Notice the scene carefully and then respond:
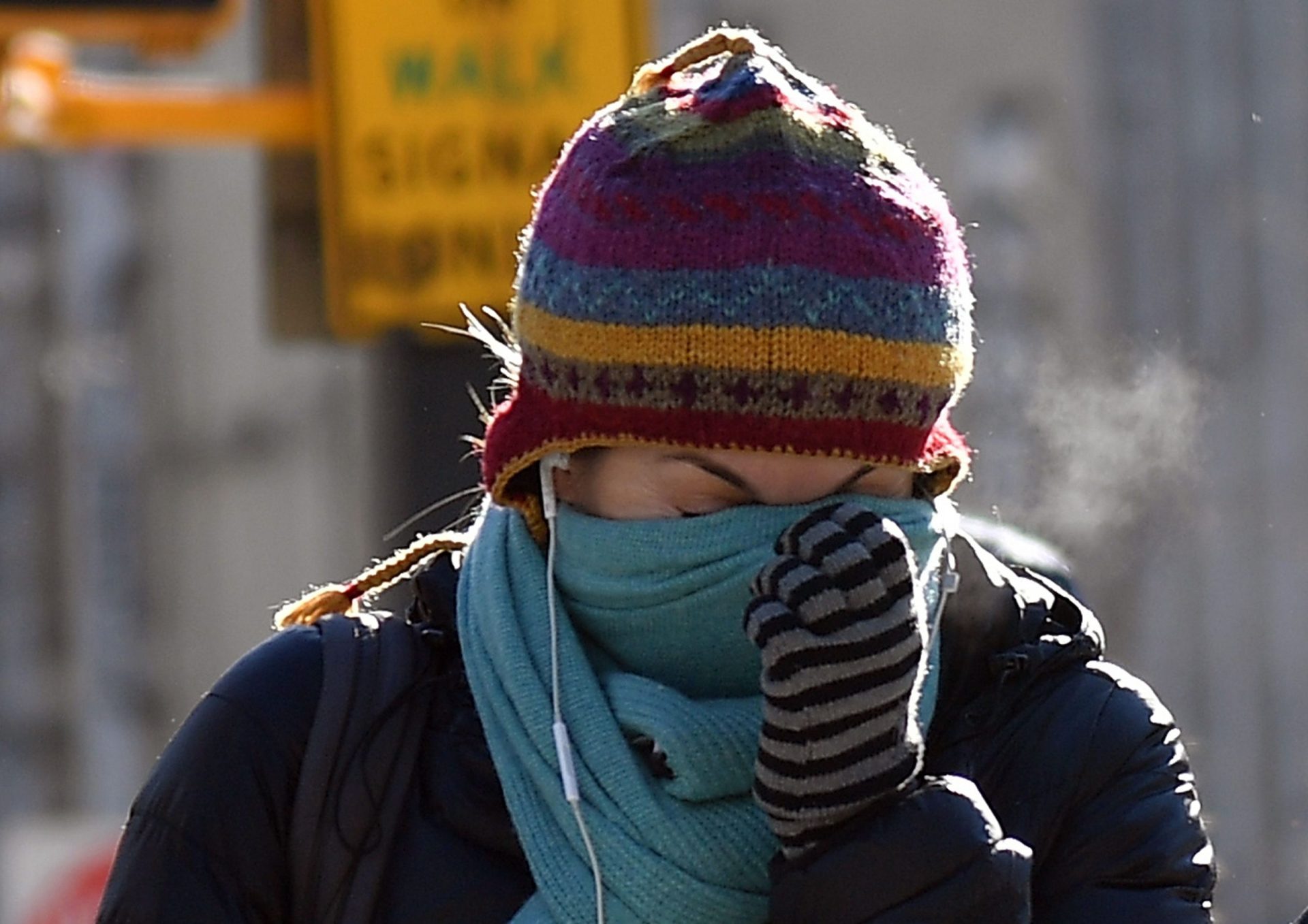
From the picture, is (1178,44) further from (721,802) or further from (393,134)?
(721,802)

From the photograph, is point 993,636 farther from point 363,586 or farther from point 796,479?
point 363,586

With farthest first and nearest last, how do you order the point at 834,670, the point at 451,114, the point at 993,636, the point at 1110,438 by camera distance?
1. the point at 451,114
2. the point at 1110,438
3. the point at 993,636
4. the point at 834,670

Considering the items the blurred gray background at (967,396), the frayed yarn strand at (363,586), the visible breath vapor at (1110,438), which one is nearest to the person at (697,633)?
the frayed yarn strand at (363,586)

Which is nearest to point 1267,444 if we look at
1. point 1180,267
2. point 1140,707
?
point 1180,267

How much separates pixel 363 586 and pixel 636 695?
323 millimetres

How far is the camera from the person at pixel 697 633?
2162 millimetres

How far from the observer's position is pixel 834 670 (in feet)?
6.62

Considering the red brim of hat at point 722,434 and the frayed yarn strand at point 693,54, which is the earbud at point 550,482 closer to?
the red brim of hat at point 722,434

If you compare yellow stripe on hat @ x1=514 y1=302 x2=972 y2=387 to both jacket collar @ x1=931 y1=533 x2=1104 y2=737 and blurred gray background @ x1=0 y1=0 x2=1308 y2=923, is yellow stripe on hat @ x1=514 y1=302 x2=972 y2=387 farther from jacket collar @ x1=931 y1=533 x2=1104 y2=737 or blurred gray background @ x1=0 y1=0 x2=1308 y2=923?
blurred gray background @ x1=0 y1=0 x2=1308 y2=923

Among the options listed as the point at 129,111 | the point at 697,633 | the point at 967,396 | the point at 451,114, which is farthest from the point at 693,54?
the point at 967,396

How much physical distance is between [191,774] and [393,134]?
3.63 meters

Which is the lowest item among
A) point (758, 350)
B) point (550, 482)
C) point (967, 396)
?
point (967, 396)

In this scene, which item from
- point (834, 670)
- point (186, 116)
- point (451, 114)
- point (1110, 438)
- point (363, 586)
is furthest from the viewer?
point (186, 116)

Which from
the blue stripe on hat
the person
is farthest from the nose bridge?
the blue stripe on hat
